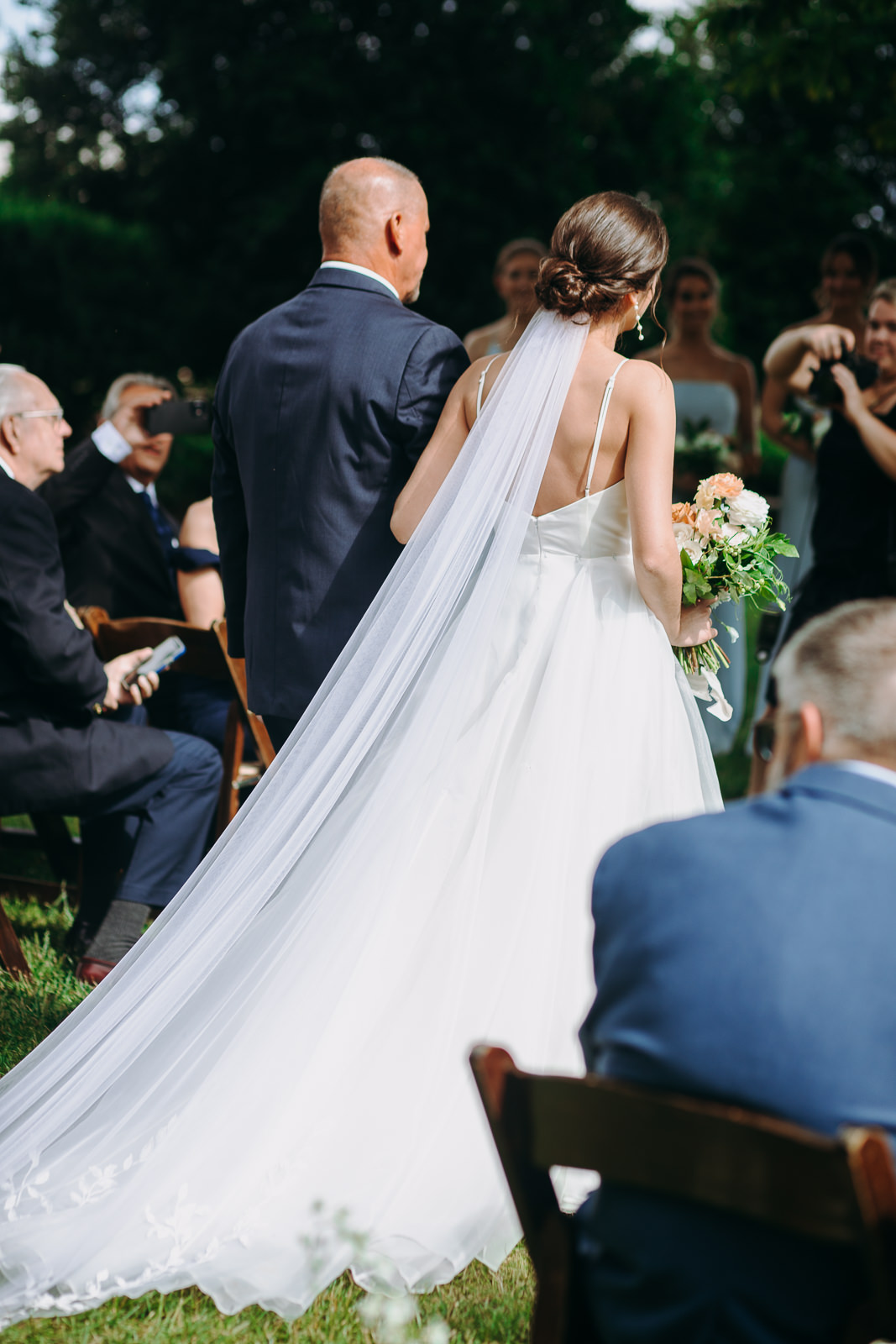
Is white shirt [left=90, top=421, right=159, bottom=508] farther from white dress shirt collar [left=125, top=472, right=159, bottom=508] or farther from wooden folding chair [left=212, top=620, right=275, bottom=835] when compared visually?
wooden folding chair [left=212, top=620, right=275, bottom=835]

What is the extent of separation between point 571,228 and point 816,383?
2.70 metres

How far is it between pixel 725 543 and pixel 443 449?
75cm

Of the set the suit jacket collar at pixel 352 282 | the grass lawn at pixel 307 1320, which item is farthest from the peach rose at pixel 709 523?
the grass lawn at pixel 307 1320

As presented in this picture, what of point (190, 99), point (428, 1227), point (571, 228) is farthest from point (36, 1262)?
point (190, 99)

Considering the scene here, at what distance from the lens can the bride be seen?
246 centimetres

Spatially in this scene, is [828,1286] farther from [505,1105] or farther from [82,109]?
[82,109]

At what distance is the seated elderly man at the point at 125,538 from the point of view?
5023 millimetres

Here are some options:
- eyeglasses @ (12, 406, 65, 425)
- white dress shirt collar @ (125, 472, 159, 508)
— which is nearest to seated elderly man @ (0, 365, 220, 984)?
eyeglasses @ (12, 406, 65, 425)

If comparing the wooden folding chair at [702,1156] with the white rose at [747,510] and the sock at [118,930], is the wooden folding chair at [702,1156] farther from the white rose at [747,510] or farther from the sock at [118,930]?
the sock at [118,930]

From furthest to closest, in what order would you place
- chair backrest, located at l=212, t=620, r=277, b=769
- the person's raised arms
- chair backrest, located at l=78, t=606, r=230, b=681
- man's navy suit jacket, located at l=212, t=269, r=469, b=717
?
the person's raised arms
chair backrest, located at l=78, t=606, r=230, b=681
chair backrest, located at l=212, t=620, r=277, b=769
man's navy suit jacket, located at l=212, t=269, r=469, b=717

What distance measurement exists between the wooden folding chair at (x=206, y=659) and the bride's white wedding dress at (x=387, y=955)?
1.55 meters

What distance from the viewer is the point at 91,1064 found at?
2.72 m

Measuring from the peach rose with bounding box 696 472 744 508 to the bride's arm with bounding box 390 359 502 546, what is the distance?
2.00ft

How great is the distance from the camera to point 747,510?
3.06 metres
